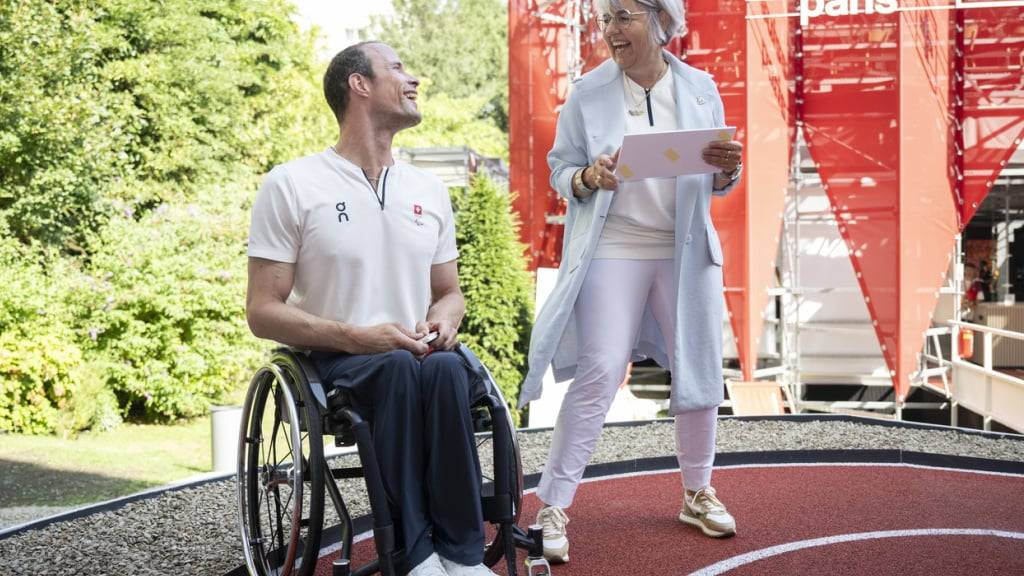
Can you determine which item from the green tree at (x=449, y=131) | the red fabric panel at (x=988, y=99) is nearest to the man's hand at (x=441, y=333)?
the red fabric panel at (x=988, y=99)

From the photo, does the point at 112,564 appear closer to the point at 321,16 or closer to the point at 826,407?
the point at 826,407

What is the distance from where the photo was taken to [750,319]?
10891mm

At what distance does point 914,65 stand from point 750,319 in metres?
→ 2.82

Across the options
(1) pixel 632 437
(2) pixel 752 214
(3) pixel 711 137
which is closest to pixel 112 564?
(3) pixel 711 137

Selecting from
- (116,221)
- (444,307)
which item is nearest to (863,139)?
(116,221)

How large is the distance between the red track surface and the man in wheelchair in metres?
0.68

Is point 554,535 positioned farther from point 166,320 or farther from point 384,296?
point 166,320

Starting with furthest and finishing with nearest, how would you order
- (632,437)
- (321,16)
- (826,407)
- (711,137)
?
(321,16) < (826,407) < (632,437) < (711,137)

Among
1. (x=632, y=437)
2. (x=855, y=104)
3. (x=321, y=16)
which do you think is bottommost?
(x=632, y=437)

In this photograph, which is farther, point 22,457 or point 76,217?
point 76,217

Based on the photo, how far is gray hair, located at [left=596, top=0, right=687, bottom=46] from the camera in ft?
9.86

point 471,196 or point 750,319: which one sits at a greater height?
point 471,196

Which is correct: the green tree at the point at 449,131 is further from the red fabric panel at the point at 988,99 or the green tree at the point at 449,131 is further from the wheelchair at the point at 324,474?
the wheelchair at the point at 324,474

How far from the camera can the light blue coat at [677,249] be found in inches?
121
